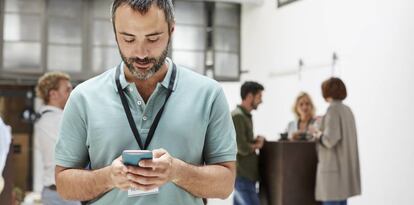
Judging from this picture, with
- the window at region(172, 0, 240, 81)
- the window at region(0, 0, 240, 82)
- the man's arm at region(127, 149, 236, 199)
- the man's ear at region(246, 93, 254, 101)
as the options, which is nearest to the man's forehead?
the man's arm at region(127, 149, 236, 199)

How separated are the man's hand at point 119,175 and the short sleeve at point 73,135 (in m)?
0.15

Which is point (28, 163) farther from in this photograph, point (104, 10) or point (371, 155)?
point (371, 155)

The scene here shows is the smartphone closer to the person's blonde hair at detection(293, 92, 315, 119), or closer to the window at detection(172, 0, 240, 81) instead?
the person's blonde hair at detection(293, 92, 315, 119)

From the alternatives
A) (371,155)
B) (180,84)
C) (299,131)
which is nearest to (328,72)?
(299,131)

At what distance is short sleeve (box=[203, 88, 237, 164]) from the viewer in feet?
3.80

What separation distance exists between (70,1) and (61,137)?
5637 millimetres

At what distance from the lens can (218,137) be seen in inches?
45.7

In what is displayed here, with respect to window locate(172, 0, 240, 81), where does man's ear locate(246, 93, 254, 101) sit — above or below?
below

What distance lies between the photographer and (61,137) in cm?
115

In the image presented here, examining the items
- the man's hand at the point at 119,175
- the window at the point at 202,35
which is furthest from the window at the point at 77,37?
the man's hand at the point at 119,175

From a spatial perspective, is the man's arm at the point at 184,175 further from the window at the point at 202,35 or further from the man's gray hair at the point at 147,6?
the window at the point at 202,35

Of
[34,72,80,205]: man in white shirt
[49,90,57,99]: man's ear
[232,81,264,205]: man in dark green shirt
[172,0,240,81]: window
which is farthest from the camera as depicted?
[172,0,240,81]: window

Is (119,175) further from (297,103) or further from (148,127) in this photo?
(297,103)

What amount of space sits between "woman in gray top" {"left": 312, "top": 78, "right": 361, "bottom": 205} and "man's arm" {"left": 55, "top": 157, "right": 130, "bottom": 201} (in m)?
2.39
